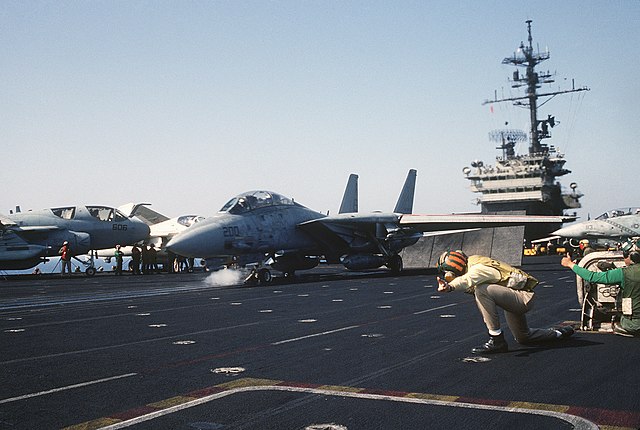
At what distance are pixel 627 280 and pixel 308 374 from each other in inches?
187

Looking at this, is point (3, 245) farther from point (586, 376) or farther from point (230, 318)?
point (586, 376)

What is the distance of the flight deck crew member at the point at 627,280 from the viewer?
831cm

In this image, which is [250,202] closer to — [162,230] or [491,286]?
[491,286]

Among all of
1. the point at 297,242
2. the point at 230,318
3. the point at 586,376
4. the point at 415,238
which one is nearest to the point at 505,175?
the point at 415,238

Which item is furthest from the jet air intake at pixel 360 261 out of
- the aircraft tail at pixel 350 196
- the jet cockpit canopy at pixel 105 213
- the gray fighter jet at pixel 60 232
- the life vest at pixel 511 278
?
the life vest at pixel 511 278

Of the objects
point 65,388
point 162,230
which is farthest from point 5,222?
point 65,388

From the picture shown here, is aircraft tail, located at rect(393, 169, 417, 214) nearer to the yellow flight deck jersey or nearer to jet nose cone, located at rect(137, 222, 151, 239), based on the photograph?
jet nose cone, located at rect(137, 222, 151, 239)

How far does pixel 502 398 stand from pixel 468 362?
1775mm

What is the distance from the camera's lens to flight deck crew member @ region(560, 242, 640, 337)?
8312 millimetres

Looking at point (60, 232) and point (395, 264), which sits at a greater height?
point (60, 232)

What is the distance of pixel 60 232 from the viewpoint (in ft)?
113

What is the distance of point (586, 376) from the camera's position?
261 inches

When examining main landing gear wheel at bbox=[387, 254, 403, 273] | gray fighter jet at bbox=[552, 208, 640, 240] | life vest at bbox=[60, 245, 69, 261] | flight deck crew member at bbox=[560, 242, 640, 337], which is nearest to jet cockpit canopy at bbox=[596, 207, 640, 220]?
gray fighter jet at bbox=[552, 208, 640, 240]

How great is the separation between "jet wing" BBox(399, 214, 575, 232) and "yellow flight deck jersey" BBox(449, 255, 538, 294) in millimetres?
20306
